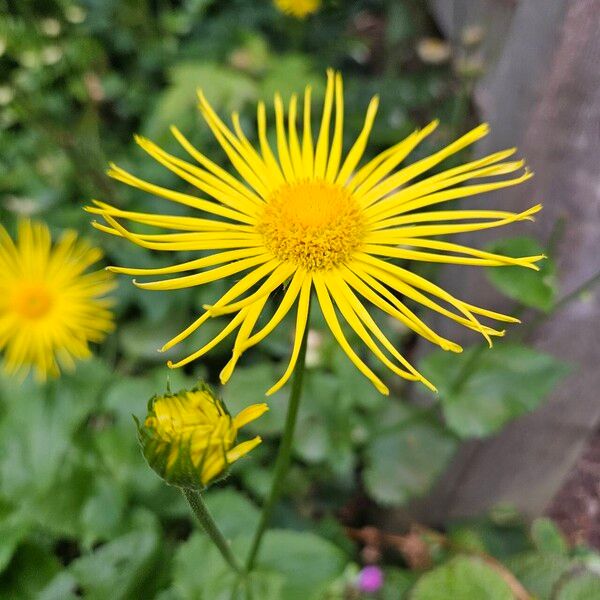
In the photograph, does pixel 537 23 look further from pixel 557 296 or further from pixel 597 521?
pixel 597 521

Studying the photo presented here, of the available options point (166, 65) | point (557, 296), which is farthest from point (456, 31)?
point (557, 296)

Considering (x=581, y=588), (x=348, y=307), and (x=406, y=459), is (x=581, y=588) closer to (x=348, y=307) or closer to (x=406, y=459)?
(x=406, y=459)

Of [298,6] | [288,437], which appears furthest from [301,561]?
[298,6]

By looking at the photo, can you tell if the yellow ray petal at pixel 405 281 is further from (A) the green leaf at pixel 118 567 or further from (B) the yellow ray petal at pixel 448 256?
(A) the green leaf at pixel 118 567

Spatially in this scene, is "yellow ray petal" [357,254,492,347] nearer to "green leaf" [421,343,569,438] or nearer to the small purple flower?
"green leaf" [421,343,569,438]

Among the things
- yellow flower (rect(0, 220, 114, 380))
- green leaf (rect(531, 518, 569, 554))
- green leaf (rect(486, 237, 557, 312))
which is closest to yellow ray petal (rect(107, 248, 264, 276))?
green leaf (rect(486, 237, 557, 312))

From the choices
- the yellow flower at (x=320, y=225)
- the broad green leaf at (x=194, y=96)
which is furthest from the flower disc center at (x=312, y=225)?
the broad green leaf at (x=194, y=96)
